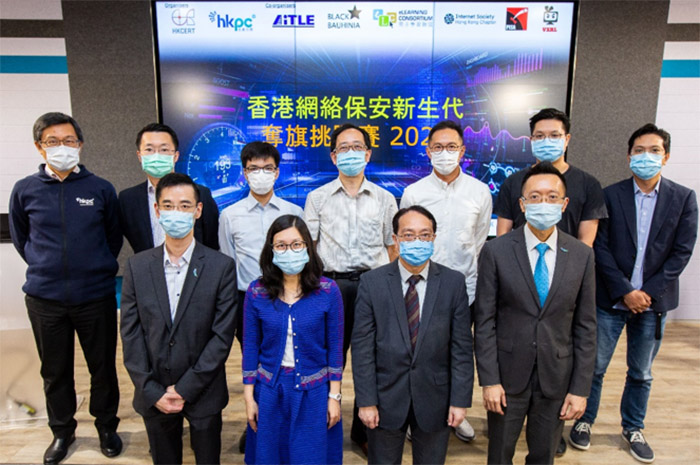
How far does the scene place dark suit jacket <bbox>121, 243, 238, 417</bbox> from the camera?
1.66 m

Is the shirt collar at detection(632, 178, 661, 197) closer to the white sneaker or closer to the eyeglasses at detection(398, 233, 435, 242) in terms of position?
the eyeglasses at detection(398, 233, 435, 242)

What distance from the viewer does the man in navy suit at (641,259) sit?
6.98ft

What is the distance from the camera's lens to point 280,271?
173 centimetres

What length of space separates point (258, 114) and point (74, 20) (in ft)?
6.02

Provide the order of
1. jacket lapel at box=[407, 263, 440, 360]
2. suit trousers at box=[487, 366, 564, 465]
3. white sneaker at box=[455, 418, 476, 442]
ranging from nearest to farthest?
1. jacket lapel at box=[407, 263, 440, 360]
2. suit trousers at box=[487, 366, 564, 465]
3. white sneaker at box=[455, 418, 476, 442]

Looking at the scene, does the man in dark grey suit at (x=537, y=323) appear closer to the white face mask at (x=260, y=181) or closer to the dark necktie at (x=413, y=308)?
the dark necktie at (x=413, y=308)

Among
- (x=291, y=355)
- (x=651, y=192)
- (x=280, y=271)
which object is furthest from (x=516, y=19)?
(x=291, y=355)

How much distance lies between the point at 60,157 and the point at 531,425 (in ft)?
8.00

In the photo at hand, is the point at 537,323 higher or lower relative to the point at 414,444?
higher

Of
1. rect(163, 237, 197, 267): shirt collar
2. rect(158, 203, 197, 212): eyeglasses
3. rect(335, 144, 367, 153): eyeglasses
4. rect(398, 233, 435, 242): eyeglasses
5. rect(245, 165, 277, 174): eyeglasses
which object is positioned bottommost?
rect(163, 237, 197, 267): shirt collar

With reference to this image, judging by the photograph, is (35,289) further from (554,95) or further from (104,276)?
(554,95)

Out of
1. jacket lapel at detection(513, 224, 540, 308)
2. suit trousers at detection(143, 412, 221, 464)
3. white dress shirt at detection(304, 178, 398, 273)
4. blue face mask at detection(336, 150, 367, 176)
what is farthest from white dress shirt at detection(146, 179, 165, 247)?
jacket lapel at detection(513, 224, 540, 308)

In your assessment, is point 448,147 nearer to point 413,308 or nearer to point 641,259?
point 413,308

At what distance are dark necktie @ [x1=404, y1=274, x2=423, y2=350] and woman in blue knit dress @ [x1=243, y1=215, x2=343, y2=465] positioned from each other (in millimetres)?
277
